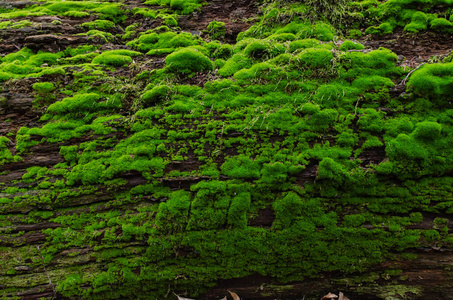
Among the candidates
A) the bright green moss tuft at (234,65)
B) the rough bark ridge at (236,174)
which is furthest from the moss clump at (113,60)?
the bright green moss tuft at (234,65)

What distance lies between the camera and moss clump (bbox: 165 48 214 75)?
549cm

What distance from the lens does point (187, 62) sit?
5.56 metres

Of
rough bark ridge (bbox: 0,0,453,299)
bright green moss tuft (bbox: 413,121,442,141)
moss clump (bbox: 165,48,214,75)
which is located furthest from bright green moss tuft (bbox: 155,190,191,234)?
A: bright green moss tuft (bbox: 413,121,442,141)

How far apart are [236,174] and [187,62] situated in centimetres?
300

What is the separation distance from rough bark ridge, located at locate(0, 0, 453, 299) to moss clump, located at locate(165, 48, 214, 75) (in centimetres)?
4

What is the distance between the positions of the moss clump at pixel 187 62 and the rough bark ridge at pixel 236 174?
0.04 meters

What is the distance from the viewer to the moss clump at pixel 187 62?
549 centimetres

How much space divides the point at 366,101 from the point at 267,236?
2963 mm

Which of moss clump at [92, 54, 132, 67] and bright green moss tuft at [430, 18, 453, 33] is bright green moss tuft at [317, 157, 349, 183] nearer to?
bright green moss tuft at [430, 18, 453, 33]

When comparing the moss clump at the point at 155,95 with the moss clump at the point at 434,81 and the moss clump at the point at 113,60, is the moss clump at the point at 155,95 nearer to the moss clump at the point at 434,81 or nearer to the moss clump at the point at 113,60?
the moss clump at the point at 113,60

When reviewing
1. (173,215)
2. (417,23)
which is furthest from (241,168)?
(417,23)

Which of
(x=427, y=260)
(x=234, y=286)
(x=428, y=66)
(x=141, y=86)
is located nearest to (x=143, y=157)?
(x=141, y=86)

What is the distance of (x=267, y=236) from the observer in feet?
12.1

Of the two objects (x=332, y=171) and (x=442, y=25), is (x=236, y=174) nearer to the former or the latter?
(x=332, y=171)
